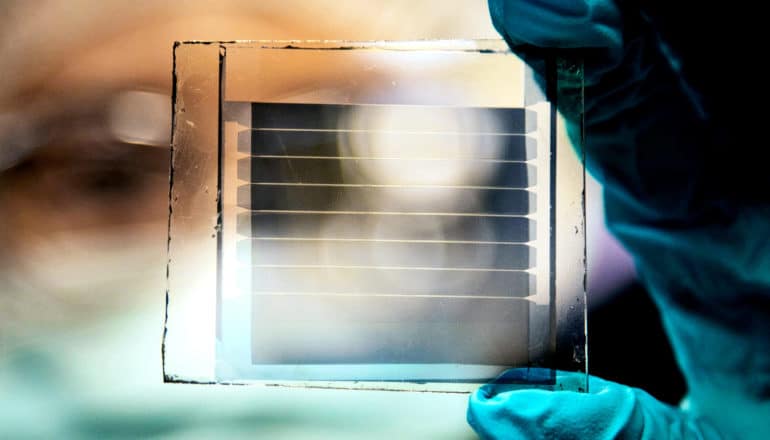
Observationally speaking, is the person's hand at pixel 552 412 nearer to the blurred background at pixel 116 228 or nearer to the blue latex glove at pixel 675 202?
the blue latex glove at pixel 675 202

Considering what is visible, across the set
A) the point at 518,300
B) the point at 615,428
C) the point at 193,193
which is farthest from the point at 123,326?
the point at 615,428

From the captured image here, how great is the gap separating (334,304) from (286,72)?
0.95 ft

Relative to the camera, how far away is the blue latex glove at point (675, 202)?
1.83 ft

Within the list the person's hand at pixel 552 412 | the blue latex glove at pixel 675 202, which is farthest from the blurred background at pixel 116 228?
the person's hand at pixel 552 412

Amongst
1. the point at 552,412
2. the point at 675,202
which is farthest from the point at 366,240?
the point at 675,202

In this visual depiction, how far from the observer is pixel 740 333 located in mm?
629

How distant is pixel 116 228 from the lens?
78 centimetres

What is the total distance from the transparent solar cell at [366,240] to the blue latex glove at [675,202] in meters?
0.08

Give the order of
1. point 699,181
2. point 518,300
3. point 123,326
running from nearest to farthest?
1. point 518,300
2. point 699,181
3. point 123,326

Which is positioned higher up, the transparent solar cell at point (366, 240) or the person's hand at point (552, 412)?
the transparent solar cell at point (366, 240)

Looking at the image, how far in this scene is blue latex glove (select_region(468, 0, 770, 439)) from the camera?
56 cm

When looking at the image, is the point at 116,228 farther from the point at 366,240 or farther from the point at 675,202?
the point at 675,202

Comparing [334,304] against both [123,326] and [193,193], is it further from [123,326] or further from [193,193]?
[123,326]

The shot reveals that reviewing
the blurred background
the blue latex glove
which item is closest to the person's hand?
the blue latex glove
